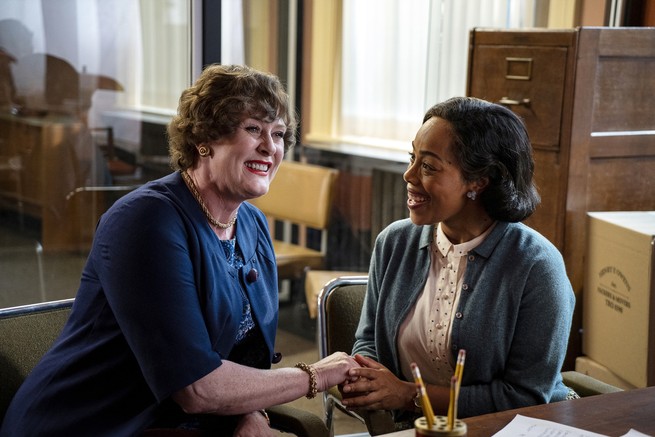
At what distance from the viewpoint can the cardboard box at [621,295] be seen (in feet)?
8.86

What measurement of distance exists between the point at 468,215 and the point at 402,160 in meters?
2.48

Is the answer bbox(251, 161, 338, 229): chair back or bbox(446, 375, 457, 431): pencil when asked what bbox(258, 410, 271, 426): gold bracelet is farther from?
bbox(251, 161, 338, 229): chair back

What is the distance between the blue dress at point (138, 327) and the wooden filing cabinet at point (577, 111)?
1.57 m

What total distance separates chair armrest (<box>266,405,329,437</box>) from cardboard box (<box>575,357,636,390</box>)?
1.34 metres

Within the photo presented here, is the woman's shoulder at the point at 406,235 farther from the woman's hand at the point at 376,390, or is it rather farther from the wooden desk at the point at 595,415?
the wooden desk at the point at 595,415

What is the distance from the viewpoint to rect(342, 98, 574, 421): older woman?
1.90 metres

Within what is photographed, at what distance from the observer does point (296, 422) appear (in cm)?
196

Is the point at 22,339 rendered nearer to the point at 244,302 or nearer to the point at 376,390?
the point at 244,302

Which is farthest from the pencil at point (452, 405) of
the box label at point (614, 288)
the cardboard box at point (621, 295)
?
the box label at point (614, 288)

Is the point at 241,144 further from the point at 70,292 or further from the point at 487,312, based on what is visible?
the point at 70,292

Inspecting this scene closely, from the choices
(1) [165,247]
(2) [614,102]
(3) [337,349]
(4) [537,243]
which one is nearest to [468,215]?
(4) [537,243]

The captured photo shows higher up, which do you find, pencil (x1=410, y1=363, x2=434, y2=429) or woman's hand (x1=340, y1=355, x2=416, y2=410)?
pencil (x1=410, y1=363, x2=434, y2=429)

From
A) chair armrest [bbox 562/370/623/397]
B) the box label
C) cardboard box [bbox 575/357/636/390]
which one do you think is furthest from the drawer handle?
chair armrest [bbox 562/370/623/397]

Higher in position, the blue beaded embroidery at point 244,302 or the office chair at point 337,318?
the blue beaded embroidery at point 244,302
